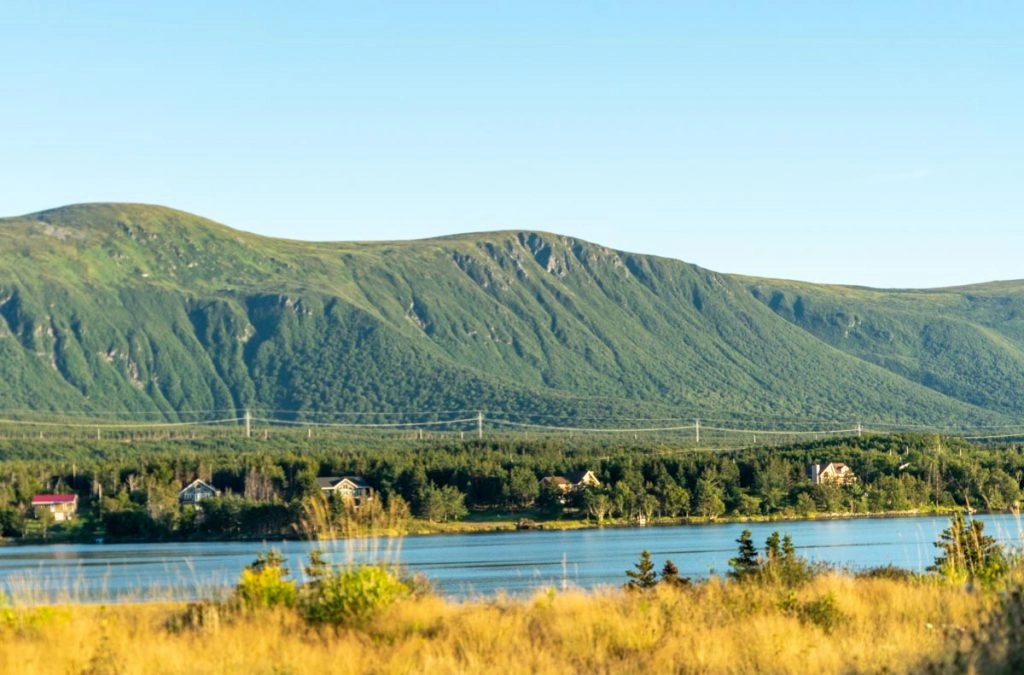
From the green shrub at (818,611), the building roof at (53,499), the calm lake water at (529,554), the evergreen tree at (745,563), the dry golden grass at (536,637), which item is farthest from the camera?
the building roof at (53,499)

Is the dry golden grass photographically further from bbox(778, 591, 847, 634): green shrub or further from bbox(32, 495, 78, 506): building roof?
bbox(32, 495, 78, 506): building roof

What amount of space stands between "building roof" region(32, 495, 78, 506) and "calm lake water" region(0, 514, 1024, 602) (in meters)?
20.7

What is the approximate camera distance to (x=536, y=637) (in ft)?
54.1

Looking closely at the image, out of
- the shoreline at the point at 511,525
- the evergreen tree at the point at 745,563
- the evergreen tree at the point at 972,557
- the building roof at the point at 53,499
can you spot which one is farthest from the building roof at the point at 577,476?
A: the evergreen tree at the point at 972,557

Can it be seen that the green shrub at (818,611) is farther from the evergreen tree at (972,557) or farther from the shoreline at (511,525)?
the shoreline at (511,525)

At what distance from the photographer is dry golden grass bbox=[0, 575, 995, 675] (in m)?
14.8

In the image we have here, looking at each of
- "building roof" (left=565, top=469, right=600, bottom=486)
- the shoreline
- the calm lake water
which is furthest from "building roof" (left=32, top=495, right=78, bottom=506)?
"building roof" (left=565, top=469, right=600, bottom=486)

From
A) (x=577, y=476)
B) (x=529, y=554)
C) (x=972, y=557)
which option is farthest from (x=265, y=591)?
(x=577, y=476)

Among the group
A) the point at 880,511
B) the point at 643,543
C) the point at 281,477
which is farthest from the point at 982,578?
the point at 281,477

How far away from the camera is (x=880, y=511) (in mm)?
144750

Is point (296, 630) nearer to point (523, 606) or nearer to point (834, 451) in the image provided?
point (523, 606)

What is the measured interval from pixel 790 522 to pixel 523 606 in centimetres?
11754

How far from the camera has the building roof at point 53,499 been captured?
14612cm

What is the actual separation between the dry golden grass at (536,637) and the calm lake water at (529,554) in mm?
28511
